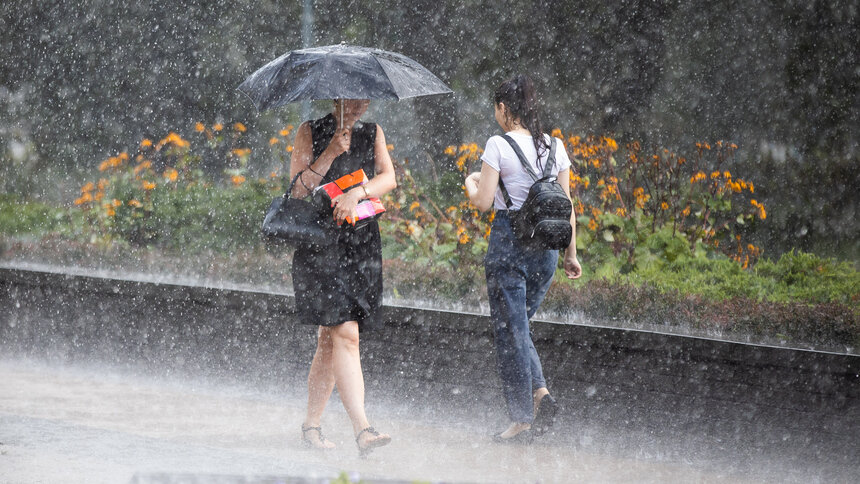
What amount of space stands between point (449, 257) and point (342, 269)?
11.3ft

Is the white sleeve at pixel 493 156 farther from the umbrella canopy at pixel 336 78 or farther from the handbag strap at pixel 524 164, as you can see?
the umbrella canopy at pixel 336 78

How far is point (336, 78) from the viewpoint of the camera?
16.5 ft

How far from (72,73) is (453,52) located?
23.5 feet

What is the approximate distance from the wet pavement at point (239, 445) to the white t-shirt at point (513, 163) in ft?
4.36

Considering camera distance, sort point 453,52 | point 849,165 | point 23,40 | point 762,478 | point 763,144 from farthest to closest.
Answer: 1. point 23,40
2. point 453,52
3. point 763,144
4. point 849,165
5. point 762,478

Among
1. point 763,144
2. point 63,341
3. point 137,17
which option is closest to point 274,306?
point 63,341

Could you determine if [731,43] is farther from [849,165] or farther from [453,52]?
[453,52]

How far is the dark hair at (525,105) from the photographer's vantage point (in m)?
5.20

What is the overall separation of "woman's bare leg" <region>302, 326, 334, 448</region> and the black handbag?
1.67 ft

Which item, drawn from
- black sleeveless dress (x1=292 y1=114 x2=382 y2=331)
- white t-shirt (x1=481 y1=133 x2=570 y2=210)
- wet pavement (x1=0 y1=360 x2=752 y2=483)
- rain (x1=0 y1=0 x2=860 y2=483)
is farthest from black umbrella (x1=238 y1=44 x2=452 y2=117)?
wet pavement (x1=0 y1=360 x2=752 y2=483)

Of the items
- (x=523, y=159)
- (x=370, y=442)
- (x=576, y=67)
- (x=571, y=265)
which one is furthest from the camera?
(x=576, y=67)

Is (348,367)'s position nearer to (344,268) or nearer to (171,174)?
(344,268)

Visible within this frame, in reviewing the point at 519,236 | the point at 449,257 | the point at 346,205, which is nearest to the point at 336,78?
the point at 346,205

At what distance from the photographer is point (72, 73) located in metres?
16.4
